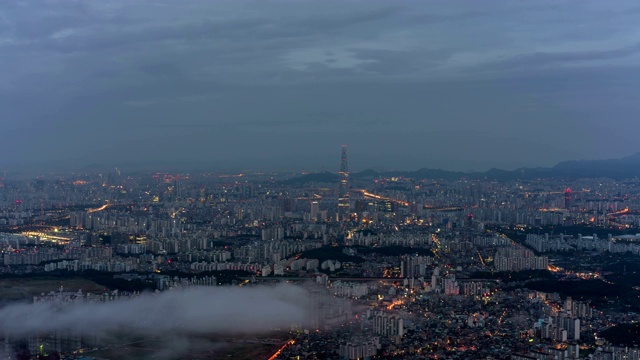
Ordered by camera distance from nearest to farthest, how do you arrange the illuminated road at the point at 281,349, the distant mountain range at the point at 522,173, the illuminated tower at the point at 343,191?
1. the illuminated road at the point at 281,349
2. the illuminated tower at the point at 343,191
3. the distant mountain range at the point at 522,173

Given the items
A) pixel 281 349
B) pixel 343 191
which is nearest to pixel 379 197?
pixel 343 191

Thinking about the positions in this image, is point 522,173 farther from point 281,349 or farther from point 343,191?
point 281,349

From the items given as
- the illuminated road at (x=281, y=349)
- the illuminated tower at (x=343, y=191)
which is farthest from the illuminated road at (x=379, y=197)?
the illuminated road at (x=281, y=349)

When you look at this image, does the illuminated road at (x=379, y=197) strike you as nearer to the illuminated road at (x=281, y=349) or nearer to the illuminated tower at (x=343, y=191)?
the illuminated tower at (x=343, y=191)

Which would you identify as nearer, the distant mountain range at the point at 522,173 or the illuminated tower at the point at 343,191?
the illuminated tower at the point at 343,191

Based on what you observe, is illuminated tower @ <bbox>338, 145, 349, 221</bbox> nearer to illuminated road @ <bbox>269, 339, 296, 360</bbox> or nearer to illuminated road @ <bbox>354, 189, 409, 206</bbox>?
illuminated road @ <bbox>354, 189, 409, 206</bbox>

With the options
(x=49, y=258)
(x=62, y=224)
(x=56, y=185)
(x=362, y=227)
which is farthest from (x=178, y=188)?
(x=49, y=258)

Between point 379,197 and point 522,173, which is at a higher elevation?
point 522,173

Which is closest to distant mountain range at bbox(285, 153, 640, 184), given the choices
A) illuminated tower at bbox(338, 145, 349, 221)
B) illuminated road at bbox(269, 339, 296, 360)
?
illuminated tower at bbox(338, 145, 349, 221)

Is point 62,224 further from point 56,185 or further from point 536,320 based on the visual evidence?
point 536,320
